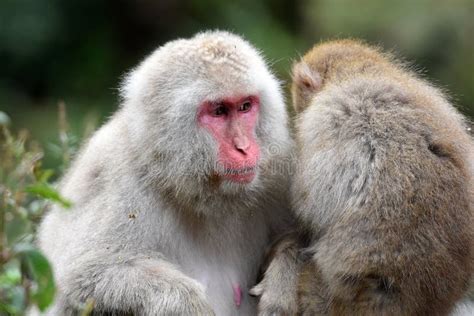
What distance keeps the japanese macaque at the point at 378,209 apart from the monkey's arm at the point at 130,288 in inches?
18.7

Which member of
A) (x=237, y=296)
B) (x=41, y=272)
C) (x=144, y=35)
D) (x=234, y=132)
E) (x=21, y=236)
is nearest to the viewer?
(x=41, y=272)

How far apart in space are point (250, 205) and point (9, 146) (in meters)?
1.54

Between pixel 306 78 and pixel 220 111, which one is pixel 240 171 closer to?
pixel 220 111

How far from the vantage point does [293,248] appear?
652 cm

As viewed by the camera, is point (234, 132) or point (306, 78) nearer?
point (234, 132)

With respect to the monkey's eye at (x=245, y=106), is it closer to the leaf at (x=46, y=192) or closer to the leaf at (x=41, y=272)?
the leaf at (x=46, y=192)

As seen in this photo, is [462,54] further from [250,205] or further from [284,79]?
[250,205]

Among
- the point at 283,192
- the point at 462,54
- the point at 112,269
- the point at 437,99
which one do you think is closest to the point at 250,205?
the point at 283,192

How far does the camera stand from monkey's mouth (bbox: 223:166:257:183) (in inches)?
245

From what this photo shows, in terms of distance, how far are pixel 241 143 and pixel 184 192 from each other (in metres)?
0.48

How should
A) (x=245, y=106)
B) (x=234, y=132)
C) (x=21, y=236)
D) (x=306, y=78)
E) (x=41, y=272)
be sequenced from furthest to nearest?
(x=306, y=78) → (x=21, y=236) → (x=245, y=106) → (x=234, y=132) → (x=41, y=272)

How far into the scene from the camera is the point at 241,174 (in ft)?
20.5

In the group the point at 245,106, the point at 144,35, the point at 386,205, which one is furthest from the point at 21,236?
the point at 144,35

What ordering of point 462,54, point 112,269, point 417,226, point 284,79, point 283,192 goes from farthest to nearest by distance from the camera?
point 462,54, point 284,79, point 283,192, point 112,269, point 417,226
